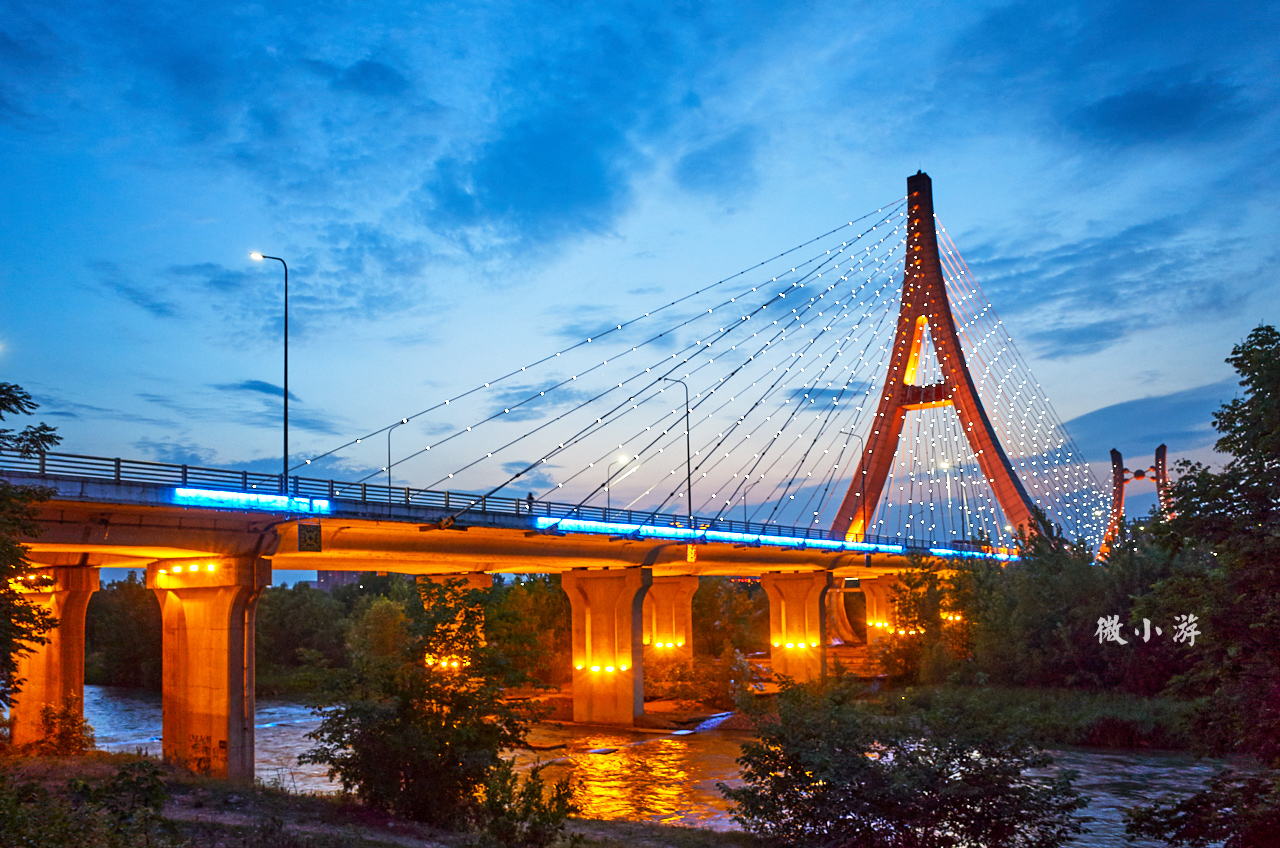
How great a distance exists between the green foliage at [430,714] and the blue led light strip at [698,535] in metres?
28.1

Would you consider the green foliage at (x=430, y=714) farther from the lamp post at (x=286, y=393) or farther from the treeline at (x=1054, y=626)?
the treeline at (x=1054, y=626)

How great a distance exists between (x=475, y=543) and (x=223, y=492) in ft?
51.7

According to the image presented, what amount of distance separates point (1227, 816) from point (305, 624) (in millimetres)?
88001

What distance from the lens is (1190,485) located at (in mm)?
17656

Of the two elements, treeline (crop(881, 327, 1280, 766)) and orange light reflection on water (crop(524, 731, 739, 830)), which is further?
orange light reflection on water (crop(524, 731, 739, 830))

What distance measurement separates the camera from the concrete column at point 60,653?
39.6m

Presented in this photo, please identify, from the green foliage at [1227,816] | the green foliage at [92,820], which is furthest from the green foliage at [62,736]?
the green foliage at [1227,816]

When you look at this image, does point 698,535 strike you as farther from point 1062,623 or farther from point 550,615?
point 550,615

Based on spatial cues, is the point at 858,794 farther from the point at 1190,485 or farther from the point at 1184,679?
the point at 1190,485

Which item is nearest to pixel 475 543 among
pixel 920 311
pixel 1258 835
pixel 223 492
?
pixel 223 492

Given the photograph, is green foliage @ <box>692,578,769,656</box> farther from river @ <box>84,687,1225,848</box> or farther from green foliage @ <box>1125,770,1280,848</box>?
green foliage @ <box>1125,770,1280,848</box>

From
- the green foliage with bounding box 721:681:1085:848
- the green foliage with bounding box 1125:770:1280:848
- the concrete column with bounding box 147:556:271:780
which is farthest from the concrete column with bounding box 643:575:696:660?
the green foliage with bounding box 1125:770:1280:848

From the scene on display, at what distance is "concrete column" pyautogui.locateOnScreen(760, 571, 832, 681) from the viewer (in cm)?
7731

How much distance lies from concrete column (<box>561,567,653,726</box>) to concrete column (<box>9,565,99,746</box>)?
85.0 feet
